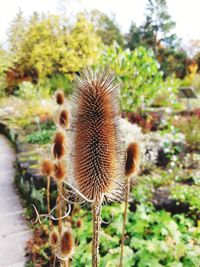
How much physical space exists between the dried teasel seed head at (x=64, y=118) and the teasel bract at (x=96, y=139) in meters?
0.33

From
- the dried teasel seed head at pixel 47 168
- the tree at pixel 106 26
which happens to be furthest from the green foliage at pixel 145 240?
the tree at pixel 106 26

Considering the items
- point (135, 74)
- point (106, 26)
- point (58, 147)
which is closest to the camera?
point (58, 147)

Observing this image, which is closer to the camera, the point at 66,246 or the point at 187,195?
the point at 66,246

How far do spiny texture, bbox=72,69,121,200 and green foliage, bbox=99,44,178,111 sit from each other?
8.55ft

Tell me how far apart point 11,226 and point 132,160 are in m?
1.24

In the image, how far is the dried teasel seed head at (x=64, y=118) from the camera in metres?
0.98

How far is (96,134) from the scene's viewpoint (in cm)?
61

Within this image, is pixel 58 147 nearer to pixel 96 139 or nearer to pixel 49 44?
pixel 96 139

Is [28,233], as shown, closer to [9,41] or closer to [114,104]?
[9,41]

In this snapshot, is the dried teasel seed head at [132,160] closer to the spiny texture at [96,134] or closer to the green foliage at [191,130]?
the spiny texture at [96,134]

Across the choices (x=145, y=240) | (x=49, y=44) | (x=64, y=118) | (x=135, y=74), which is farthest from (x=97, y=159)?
(x=135, y=74)

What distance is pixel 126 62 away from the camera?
3258 mm

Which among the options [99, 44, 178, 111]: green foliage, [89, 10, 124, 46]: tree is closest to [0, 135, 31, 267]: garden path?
[99, 44, 178, 111]: green foliage

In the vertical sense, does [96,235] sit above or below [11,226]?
above
